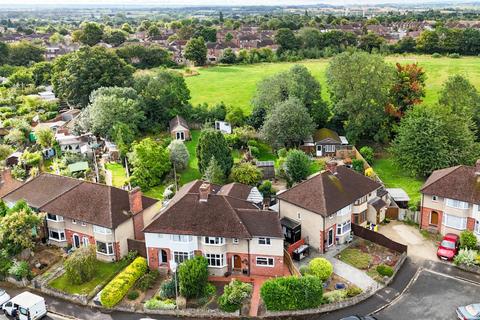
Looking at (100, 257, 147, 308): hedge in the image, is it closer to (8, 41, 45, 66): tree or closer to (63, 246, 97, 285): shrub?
(63, 246, 97, 285): shrub

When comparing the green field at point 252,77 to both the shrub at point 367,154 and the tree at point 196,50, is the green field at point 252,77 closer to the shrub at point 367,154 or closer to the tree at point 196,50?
the tree at point 196,50

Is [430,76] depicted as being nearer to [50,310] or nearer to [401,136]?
[401,136]

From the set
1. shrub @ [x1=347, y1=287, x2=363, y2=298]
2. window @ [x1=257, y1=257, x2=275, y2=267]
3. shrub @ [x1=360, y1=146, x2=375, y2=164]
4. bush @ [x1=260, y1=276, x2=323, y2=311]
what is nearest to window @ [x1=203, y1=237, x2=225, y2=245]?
window @ [x1=257, y1=257, x2=275, y2=267]

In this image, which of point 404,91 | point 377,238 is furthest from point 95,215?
point 404,91

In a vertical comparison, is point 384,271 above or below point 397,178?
above

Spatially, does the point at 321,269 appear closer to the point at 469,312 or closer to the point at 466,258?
the point at 469,312

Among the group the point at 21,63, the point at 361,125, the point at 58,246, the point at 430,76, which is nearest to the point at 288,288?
the point at 58,246
